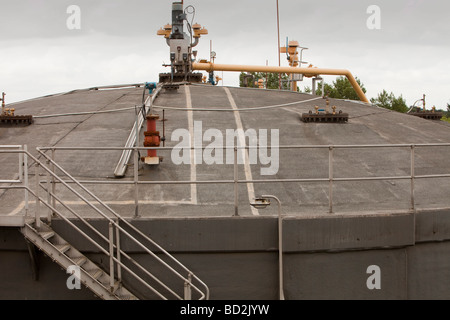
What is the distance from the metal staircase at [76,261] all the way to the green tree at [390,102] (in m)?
80.6

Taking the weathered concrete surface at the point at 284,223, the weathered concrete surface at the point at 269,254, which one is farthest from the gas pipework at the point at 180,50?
the weathered concrete surface at the point at 269,254

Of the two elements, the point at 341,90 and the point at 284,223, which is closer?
the point at 284,223

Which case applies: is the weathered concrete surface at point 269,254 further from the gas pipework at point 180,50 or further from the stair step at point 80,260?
the gas pipework at point 180,50

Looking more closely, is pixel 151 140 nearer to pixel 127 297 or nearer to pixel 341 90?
pixel 127 297

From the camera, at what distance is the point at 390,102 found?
8938cm

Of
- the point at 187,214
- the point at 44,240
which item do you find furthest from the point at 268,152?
the point at 44,240

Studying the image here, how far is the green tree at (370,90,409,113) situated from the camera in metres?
85.8

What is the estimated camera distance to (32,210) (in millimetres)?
11320

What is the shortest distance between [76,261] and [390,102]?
3362 inches

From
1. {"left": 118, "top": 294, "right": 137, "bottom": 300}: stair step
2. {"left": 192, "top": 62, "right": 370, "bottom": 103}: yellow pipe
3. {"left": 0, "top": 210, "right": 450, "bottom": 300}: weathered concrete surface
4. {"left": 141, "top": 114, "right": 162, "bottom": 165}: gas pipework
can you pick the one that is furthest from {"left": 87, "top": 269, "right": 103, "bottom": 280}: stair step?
{"left": 192, "top": 62, "right": 370, "bottom": 103}: yellow pipe

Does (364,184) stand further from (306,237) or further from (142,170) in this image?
(142,170)

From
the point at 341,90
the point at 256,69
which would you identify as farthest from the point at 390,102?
the point at 256,69

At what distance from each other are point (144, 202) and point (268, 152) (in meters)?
4.01

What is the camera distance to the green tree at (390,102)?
8581 cm
